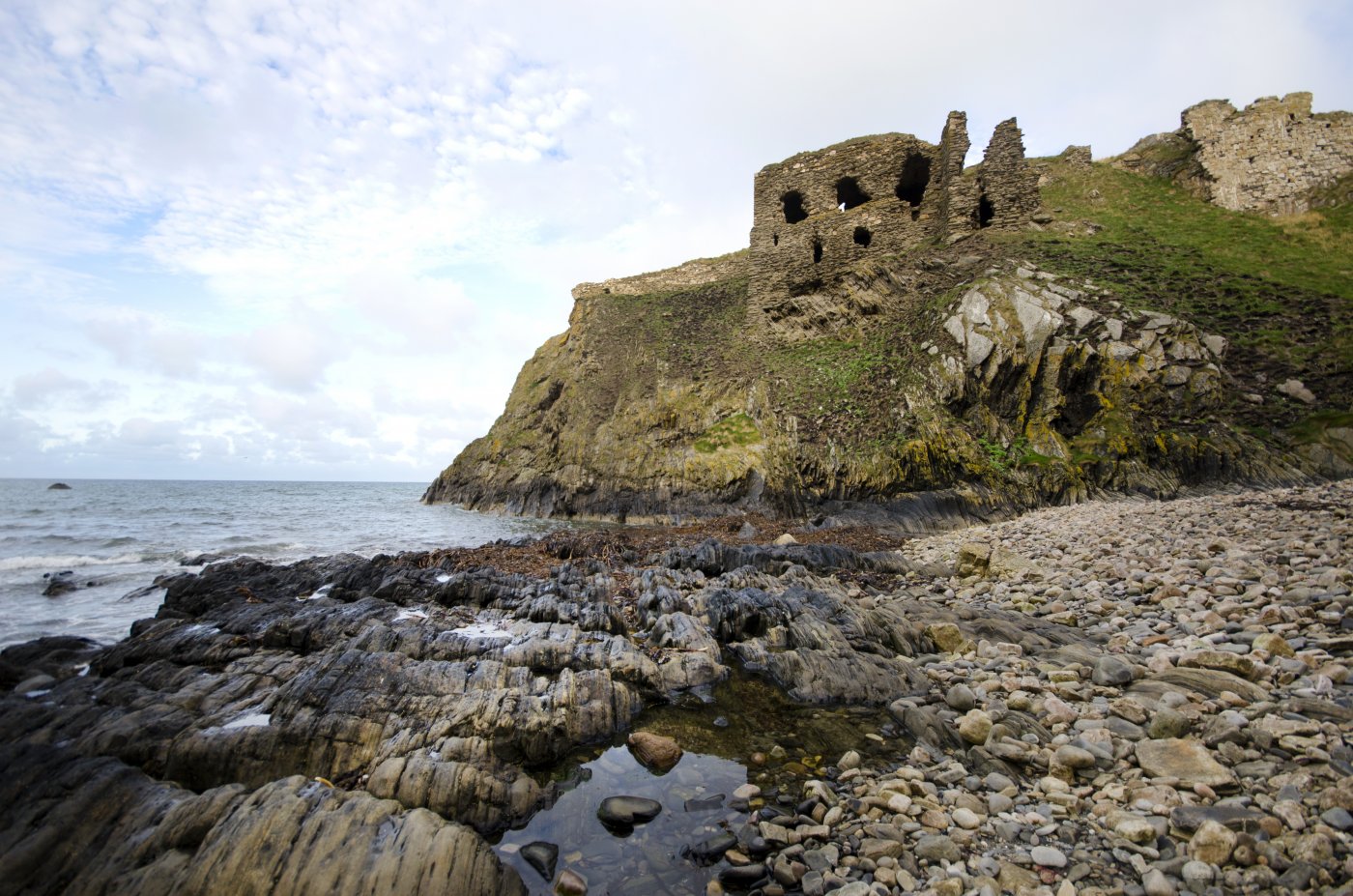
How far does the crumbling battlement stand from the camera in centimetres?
2855

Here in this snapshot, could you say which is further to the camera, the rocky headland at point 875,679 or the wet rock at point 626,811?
Result: the wet rock at point 626,811

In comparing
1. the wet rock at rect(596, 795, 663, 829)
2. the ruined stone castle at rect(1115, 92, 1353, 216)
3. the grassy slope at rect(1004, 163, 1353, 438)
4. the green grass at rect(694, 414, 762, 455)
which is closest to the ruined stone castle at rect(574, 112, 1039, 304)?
the grassy slope at rect(1004, 163, 1353, 438)

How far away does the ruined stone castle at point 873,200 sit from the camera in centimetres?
2855

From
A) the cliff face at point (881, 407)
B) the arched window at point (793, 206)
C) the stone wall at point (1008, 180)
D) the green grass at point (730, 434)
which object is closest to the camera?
the cliff face at point (881, 407)

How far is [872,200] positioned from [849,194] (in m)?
2.79

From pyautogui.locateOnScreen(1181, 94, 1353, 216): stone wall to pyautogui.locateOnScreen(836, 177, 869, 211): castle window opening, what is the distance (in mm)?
19372

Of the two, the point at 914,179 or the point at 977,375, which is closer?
the point at 977,375

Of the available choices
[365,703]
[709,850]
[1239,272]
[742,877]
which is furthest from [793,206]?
[742,877]

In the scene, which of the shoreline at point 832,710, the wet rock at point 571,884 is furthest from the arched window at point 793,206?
the wet rock at point 571,884

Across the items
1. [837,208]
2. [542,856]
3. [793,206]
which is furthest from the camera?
[793,206]

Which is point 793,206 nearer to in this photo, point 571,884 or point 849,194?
point 849,194

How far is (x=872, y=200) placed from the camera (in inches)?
1283

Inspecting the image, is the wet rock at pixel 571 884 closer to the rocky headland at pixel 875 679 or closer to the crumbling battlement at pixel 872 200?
the rocky headland at pixel 875 679

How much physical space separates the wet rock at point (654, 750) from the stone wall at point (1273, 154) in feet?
141
